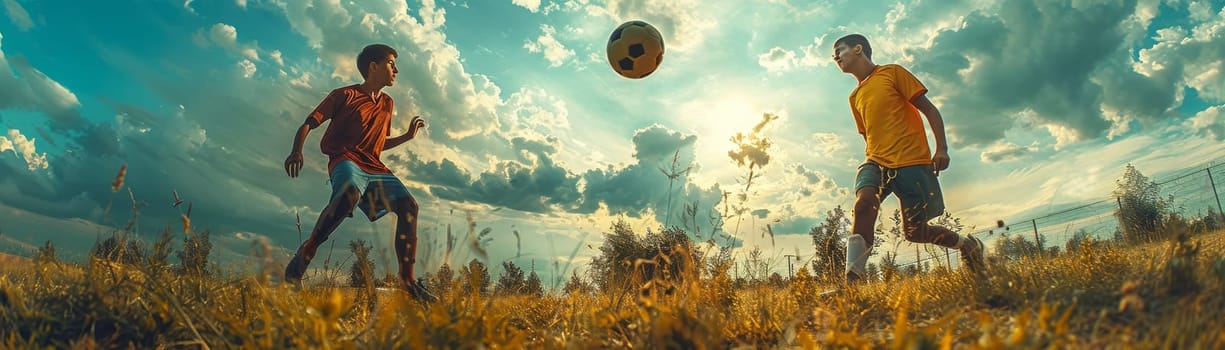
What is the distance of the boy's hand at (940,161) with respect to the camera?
4684 millimetres

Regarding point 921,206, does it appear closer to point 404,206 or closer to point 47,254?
point 404,206

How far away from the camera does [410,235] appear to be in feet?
16.2

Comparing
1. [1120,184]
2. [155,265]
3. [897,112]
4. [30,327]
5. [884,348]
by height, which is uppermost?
[1120,184]

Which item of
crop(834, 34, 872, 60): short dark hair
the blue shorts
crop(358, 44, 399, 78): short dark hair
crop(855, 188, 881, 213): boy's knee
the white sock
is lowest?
the white sock

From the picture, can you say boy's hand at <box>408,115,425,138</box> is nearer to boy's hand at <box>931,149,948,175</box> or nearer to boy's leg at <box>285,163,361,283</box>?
boy's leg at <box>285,163,361,283</box>

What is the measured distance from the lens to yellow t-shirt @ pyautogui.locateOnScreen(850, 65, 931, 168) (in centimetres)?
469

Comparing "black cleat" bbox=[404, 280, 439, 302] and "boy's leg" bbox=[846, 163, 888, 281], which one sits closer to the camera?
"black cleat" bbox=[404, 280, 439, 302]

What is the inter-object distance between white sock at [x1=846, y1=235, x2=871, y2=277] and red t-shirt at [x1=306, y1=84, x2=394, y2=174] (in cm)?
394

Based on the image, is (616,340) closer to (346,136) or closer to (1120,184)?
(346,136)

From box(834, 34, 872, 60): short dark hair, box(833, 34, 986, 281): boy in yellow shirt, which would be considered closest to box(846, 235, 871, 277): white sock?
box(833, 34, 986, 281): boy in yellow shirt

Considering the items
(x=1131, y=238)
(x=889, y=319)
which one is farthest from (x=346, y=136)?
(x=1131, y=238)

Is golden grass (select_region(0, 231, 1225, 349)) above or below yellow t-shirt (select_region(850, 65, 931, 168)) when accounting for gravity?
below

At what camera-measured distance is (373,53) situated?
570cm

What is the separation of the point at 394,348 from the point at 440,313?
0.23 m
